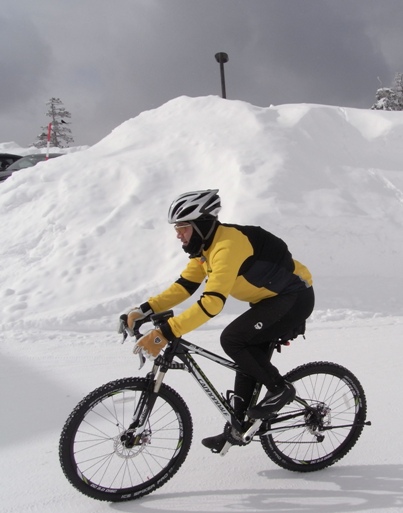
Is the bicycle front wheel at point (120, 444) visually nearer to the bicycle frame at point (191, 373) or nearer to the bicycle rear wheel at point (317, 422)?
the bicycle frame at point (191, 373)

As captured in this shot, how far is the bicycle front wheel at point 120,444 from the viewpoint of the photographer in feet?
8.99

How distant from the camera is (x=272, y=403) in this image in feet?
9.90

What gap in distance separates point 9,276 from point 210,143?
18.0ft

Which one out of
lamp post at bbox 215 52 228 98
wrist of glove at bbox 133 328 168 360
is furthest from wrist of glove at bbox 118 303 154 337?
lamp post at bbox 215 52 228 98

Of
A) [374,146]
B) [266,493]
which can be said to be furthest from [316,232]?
[266,493]

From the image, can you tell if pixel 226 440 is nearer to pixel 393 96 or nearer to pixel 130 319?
pixel 130 319

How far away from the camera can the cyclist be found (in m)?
2.85

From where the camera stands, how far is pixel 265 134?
11172mm

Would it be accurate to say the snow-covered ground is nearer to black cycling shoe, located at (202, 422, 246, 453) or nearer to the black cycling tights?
black cycling shoe, located at (202, 422, 246, 453)

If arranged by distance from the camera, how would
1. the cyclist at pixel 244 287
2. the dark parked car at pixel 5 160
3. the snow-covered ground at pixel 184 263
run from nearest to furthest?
the cyclist at pixel 244 287 < the snow-covered ground at pixel 184 263 < the dark parked car at pixel 5 160

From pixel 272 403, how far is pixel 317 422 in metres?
0.49

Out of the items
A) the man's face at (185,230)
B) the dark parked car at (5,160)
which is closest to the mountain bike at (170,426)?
the man's face at (185,230)

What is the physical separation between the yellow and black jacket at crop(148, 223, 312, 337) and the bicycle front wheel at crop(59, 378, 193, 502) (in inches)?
21.4

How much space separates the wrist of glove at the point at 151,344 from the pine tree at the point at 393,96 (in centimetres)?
3668
